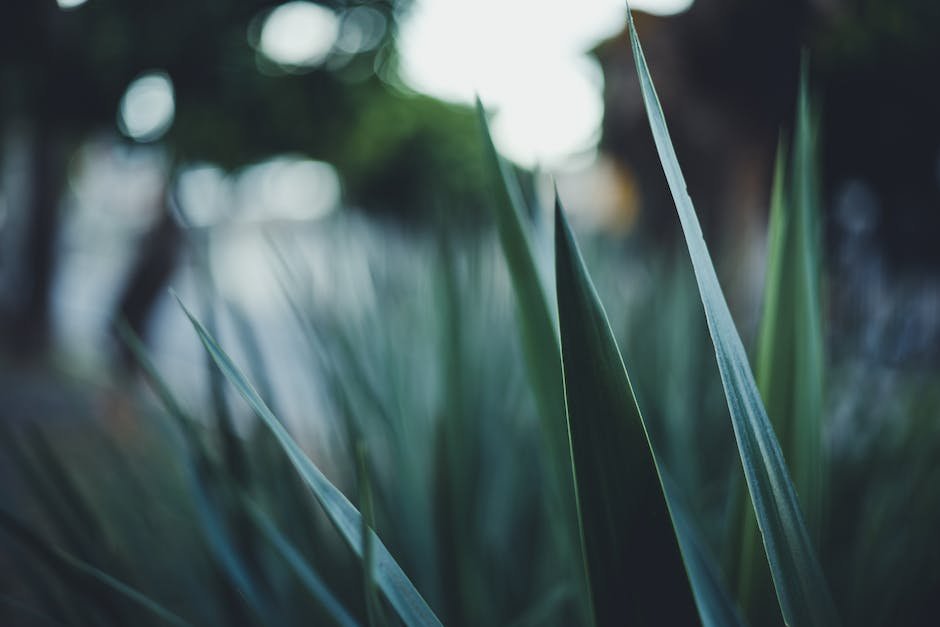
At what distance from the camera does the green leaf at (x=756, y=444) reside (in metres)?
0.23

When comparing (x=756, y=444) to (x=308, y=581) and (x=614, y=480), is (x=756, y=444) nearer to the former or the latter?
(x=614, y=480)

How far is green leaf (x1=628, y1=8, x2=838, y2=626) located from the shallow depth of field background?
0.05m

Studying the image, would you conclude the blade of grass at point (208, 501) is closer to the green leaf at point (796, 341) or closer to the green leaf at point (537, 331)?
the green leaf at point (537, 331)

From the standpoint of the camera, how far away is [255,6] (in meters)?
2.49

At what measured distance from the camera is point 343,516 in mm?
257

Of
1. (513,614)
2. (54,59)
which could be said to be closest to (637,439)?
(513,614)

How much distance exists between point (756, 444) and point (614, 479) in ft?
0.17

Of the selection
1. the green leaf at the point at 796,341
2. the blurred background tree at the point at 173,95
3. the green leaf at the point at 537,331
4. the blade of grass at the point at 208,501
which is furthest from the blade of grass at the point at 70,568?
the blurred background tree at the point at 173,95

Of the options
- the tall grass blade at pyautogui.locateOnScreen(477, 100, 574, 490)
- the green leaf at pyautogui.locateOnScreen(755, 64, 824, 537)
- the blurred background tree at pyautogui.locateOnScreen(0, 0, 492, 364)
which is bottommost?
the green leaf at pyautogui.locateOnScreen(755, 64, 824, 537)

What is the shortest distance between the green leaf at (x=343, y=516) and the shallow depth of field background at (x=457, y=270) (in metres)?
0.13

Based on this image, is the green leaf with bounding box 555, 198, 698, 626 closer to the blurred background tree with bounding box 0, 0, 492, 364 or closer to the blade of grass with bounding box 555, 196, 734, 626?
the blade of grass with bounding box 555, 196, 734, 626

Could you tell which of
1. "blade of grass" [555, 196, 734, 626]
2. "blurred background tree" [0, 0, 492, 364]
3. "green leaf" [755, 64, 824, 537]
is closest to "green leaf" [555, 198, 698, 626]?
"blade of grass" [555, 196, 734, 626]

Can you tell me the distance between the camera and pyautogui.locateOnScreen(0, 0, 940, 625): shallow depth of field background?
522 mm

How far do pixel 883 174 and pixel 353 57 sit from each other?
212 cm
